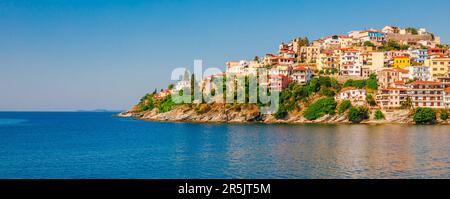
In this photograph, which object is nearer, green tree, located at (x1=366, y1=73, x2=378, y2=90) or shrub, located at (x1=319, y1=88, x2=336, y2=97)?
green tree, located at (x1=366, y1=73, x2=378, y2=90)

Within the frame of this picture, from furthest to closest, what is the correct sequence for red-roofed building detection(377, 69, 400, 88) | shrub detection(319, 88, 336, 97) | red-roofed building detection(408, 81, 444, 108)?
shrub detection(319, 88, 336, 97) → red-roofed building detection(377, 69, 400, 88) → red-roofed building detection(408, 81, 444, 108)

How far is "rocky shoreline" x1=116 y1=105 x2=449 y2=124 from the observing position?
52.1m

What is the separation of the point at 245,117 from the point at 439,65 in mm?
A: 26914

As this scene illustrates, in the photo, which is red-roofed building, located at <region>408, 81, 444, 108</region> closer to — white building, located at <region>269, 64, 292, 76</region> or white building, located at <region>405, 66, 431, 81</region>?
white building, located at <region>405, 66, 431, 81</region>

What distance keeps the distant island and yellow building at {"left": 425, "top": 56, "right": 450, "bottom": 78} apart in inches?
4.8

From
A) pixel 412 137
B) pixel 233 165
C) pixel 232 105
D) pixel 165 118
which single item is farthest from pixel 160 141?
pixel 165 118

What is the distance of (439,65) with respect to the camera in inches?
2368

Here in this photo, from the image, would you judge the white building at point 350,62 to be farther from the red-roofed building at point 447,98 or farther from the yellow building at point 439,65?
the red-roofed building at point 447,98

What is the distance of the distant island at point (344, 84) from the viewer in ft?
174

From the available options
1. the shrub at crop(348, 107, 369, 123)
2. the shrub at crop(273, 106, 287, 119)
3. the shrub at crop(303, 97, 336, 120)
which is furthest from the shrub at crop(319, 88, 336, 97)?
the shrub at crop(273, 106, 287, 119)

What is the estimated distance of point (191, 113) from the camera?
6581 cm

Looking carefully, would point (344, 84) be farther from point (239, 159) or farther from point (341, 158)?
point (239, 159)

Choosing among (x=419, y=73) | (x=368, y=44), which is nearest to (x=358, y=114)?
(x=419, y=73)

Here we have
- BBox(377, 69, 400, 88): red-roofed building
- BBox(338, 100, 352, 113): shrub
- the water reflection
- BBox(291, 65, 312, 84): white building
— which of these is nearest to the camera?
the water reflection
